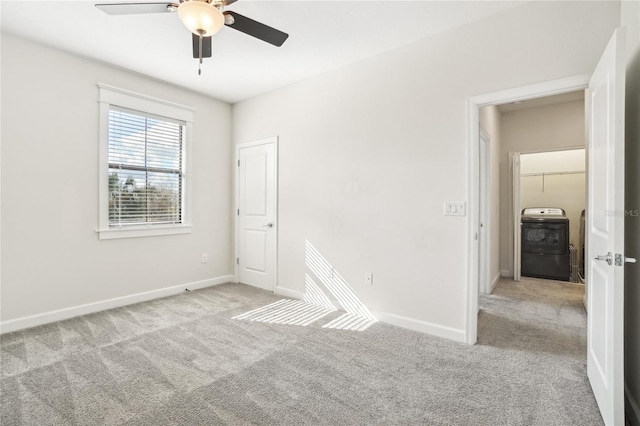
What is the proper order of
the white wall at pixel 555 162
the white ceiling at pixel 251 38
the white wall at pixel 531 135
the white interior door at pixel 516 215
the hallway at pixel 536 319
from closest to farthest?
the white ceiling at pixel 251 38, the hallway at pixel 536 319, the white wall at pixel 531 135, the white interior door at pixel 516 215, the white wall at pixel 555 162

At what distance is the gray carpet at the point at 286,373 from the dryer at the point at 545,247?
6.67ft

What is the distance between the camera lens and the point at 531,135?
194 inches

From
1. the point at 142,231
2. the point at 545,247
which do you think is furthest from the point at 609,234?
the point at 142,231

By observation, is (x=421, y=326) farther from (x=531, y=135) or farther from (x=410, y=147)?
(x=531, y=135)

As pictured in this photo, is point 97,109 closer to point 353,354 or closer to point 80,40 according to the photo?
point 80,40

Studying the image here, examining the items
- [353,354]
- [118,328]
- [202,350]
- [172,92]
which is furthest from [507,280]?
[172,92]

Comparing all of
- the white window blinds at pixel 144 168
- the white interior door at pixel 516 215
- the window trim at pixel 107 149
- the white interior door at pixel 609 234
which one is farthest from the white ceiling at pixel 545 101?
the white window blinds at pixel 144 168

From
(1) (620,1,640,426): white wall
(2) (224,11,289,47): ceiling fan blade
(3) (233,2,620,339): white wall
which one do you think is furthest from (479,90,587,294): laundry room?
(2) (224,11,289,47): ceiling fan blade

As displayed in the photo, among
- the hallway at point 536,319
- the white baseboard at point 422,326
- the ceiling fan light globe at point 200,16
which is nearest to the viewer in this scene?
the ceiling fan light globe at point 200,16

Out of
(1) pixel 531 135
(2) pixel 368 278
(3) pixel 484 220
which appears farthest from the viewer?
(1) pixel 531 135

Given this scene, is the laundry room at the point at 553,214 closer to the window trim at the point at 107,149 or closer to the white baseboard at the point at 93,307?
the white baseboard at the point at 93,307

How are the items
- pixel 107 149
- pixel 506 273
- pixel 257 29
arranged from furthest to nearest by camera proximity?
pixel 506 273, pixel 107 149, pixel 257 29

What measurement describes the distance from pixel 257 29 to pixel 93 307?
10.9 ft

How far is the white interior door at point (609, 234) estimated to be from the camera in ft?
5.15
